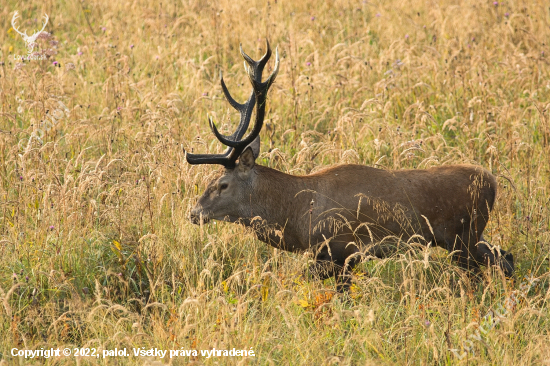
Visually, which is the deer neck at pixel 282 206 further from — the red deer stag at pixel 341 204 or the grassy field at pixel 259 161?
the grassy field at pixel 259 161

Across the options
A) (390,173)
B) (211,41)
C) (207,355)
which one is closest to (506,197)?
(390,173)

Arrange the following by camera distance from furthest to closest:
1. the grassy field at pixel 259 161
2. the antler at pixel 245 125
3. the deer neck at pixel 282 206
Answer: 1. the deer neck at pixel 282 206
2. the antler at pixel 245 125
3. the grassy field at pixel 259 161

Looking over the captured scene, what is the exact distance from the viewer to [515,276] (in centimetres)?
600

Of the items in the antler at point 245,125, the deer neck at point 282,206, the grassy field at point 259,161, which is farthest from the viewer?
the deer neck at point 282,206

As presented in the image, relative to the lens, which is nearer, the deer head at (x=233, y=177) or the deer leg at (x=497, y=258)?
the deer head at (x=233, y=177)

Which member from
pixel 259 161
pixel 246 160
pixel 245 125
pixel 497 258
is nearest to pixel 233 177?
pixel 246 160

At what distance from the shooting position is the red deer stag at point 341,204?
5.79m

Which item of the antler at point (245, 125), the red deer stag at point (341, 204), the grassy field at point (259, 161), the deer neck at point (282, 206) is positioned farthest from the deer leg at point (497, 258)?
the antler at point (245, 125)

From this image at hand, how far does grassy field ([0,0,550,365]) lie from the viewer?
14.9 ft

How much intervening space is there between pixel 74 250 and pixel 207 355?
194cm

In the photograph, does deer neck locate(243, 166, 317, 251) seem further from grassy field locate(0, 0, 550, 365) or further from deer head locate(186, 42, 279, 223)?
grassy field locate(0, 0, 550, 365)

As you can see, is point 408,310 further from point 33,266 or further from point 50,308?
point 33,266

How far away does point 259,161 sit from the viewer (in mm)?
7707

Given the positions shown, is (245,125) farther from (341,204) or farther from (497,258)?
(497,258)
